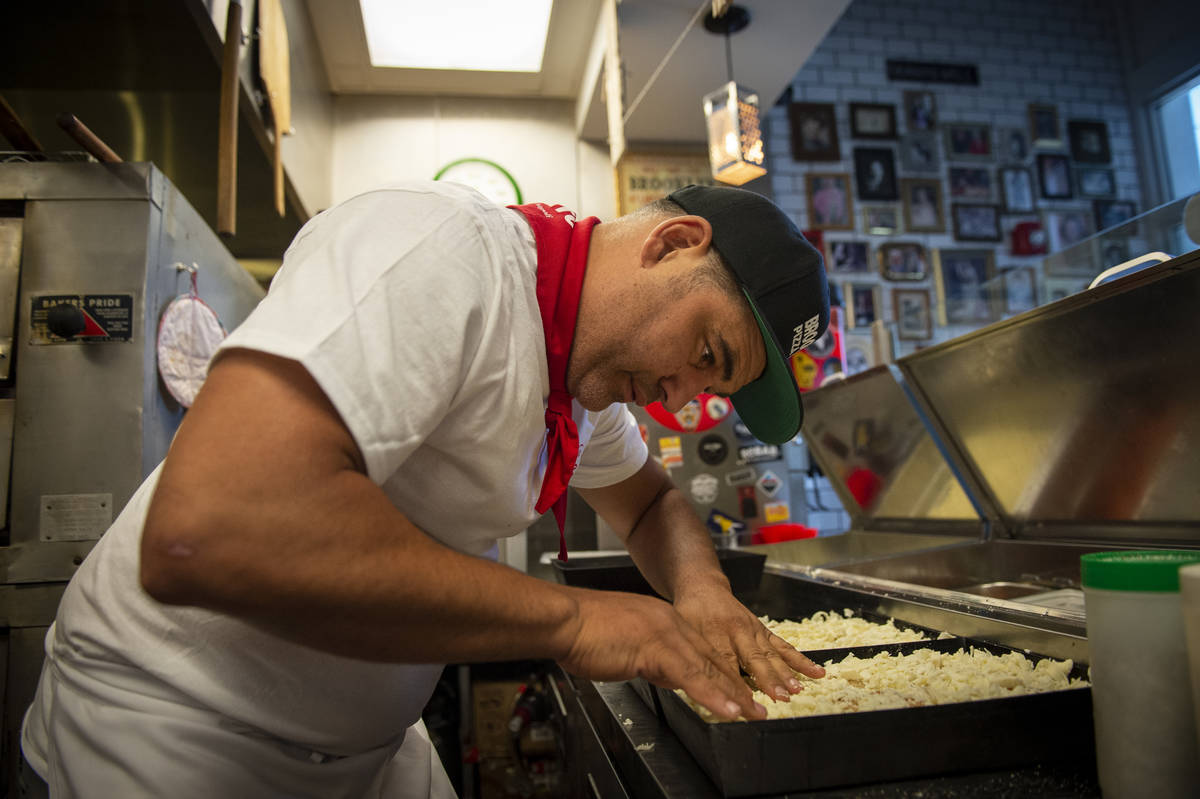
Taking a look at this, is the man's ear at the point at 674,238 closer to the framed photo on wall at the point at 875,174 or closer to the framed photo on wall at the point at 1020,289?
the framed photo on wall at the point at 1020,289

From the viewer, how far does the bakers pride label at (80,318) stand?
170 cm

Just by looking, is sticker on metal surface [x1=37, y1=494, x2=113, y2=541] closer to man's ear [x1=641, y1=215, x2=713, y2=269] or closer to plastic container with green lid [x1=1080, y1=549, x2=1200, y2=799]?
man's ear [x1=641, y1=215, x2=713, y2=269]

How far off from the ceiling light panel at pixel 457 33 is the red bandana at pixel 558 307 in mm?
3395

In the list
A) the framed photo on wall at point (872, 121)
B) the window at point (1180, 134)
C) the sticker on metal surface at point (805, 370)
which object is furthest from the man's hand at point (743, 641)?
the window at point (1180, 134)

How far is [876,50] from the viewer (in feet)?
17.8

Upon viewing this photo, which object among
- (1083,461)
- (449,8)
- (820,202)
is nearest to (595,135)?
(449,8)

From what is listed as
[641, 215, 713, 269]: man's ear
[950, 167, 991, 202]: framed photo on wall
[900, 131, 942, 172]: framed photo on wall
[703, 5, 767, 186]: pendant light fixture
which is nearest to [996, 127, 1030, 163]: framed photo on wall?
[950, 167, 991, 202]: framed photo on wall

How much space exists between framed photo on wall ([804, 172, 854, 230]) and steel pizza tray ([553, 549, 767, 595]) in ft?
12.1

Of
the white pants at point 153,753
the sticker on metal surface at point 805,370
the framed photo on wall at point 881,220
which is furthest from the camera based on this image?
the framed photo on wall at point 881,220

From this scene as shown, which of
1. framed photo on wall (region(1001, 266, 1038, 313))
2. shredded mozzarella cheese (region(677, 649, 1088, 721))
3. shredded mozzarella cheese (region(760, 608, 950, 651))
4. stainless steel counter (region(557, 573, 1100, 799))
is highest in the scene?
framed photo on wall (region(1001, 266, 1038, 313))

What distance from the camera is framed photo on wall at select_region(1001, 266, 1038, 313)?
388 centimetres

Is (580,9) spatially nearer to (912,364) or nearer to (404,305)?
(912,364)

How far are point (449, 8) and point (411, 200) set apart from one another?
365 centimetres

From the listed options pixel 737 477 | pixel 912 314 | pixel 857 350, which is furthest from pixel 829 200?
pixel 737 477
